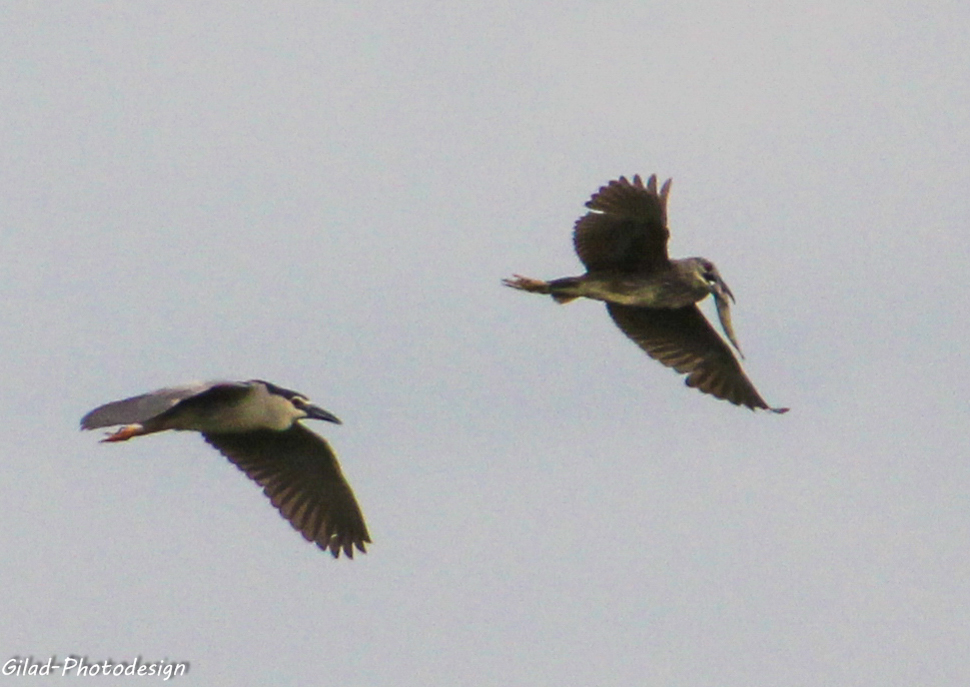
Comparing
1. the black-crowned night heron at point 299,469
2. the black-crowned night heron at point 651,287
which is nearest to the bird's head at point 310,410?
the black-crowned night heron at point 299,469

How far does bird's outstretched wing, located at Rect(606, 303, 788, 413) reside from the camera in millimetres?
20719

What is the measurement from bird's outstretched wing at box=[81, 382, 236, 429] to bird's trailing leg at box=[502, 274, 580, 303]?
410cm

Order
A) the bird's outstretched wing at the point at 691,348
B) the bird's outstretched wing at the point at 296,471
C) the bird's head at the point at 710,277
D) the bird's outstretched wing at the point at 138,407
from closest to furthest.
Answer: the bird's outstretched wing at the point at 138,407
the bird's outstretched wing at the point at 296,471
the bird's head at the point at 710,277
the bird's outstretched wing at the point at 691,348

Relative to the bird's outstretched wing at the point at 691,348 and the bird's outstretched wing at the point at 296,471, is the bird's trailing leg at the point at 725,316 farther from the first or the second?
the bird's outstretched wing at the point at 296,471

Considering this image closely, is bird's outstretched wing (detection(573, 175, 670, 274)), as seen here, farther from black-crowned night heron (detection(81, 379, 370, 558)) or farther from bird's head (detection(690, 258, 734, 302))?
black-crowned night heron (detection(81, 379, 370, 558))

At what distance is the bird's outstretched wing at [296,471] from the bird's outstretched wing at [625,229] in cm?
298

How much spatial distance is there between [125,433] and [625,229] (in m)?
4.76

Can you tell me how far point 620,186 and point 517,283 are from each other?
1543mm

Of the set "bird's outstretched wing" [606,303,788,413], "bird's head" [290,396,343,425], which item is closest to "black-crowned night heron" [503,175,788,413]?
"bird's outstretched wing" [606,303,788,413]

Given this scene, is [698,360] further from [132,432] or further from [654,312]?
[132,432]

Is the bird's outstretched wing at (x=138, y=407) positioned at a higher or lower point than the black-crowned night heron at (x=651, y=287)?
lower

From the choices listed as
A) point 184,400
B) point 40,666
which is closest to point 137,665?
point 40,666

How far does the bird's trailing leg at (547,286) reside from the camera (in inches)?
771

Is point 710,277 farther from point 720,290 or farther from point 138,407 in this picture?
point 138,407
